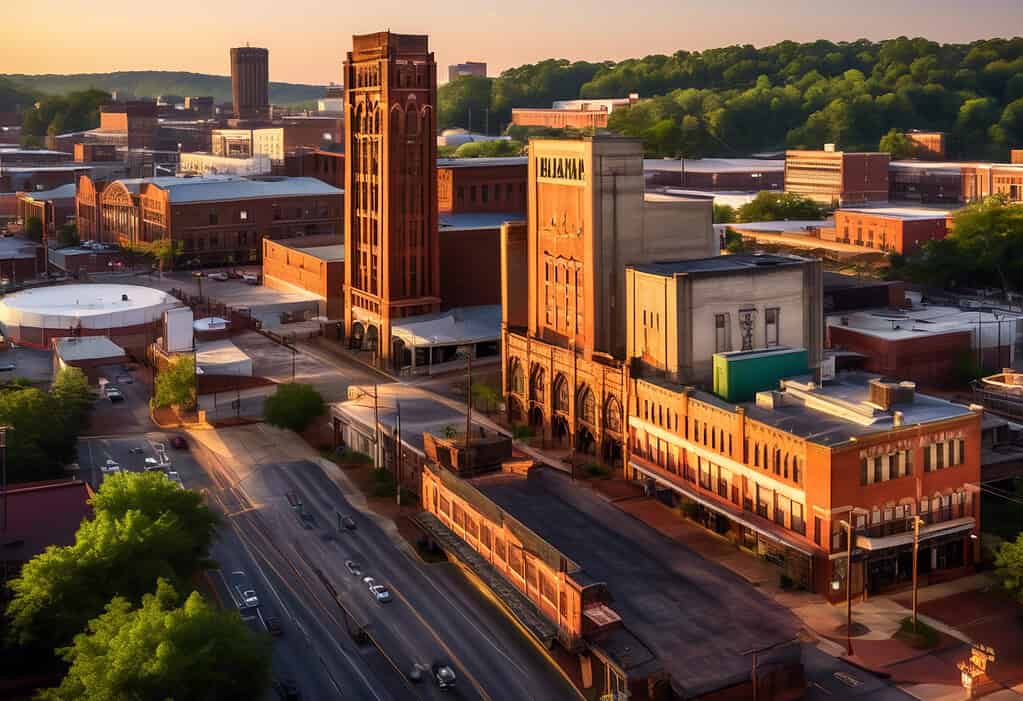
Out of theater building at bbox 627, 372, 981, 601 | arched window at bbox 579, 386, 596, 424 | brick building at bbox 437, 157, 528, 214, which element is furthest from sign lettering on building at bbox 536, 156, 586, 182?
brick building at bbox 437, 157, 528, 214

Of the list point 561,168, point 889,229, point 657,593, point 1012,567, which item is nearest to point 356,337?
point 561,168

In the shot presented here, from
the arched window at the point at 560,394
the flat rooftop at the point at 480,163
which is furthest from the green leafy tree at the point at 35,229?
the arched window at the point at 560,394

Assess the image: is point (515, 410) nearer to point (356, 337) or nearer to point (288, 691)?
point (356, 337)

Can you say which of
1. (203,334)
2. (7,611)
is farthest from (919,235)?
(7,611)

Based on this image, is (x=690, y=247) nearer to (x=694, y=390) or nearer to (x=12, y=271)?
(x=694, y=390)

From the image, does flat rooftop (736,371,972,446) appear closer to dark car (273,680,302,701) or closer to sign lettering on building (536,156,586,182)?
sign lettering on building (536,156,586,182)

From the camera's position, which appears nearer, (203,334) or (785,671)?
(785,671)
